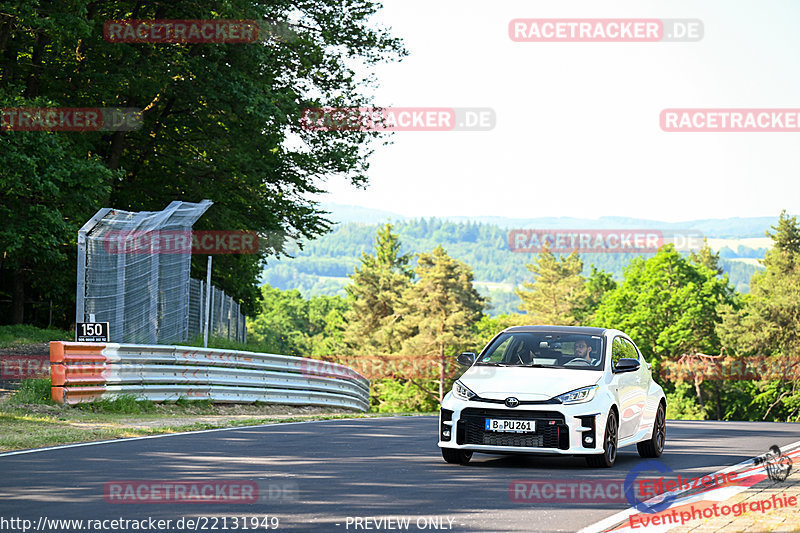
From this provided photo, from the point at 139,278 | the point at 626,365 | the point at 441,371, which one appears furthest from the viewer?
→ the point at 441,371

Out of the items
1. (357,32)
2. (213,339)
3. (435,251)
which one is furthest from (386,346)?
(213,339)

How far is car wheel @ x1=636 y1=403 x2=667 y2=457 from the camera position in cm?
1308

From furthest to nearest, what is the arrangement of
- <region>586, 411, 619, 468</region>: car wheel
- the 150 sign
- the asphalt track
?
1. the 150 sign
2. <region>586, 411, 619, 468</region>: car wheel
3. the asphalt track

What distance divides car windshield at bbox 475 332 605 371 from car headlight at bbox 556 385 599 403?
0.77 metres

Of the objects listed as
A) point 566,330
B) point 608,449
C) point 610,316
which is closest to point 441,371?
point 610,316

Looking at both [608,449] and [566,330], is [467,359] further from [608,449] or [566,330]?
[608,449]

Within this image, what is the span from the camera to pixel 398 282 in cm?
12425

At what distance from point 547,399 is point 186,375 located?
1104 cm

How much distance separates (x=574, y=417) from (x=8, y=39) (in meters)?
22.6

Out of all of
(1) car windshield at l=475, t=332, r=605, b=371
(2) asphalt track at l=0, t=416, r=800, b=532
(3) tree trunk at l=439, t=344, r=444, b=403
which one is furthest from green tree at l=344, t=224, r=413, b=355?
(1) car windshield at l=475, t=332, r=605, b=371

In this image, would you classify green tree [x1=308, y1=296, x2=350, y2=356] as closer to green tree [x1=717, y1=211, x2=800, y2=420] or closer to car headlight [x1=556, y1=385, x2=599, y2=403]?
green tree [x1=717, y1=211, x2=800, y2=420]

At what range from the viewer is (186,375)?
20.6 metres

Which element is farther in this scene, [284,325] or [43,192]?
[284,325]

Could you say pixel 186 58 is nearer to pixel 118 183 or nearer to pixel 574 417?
pixel 118 183
